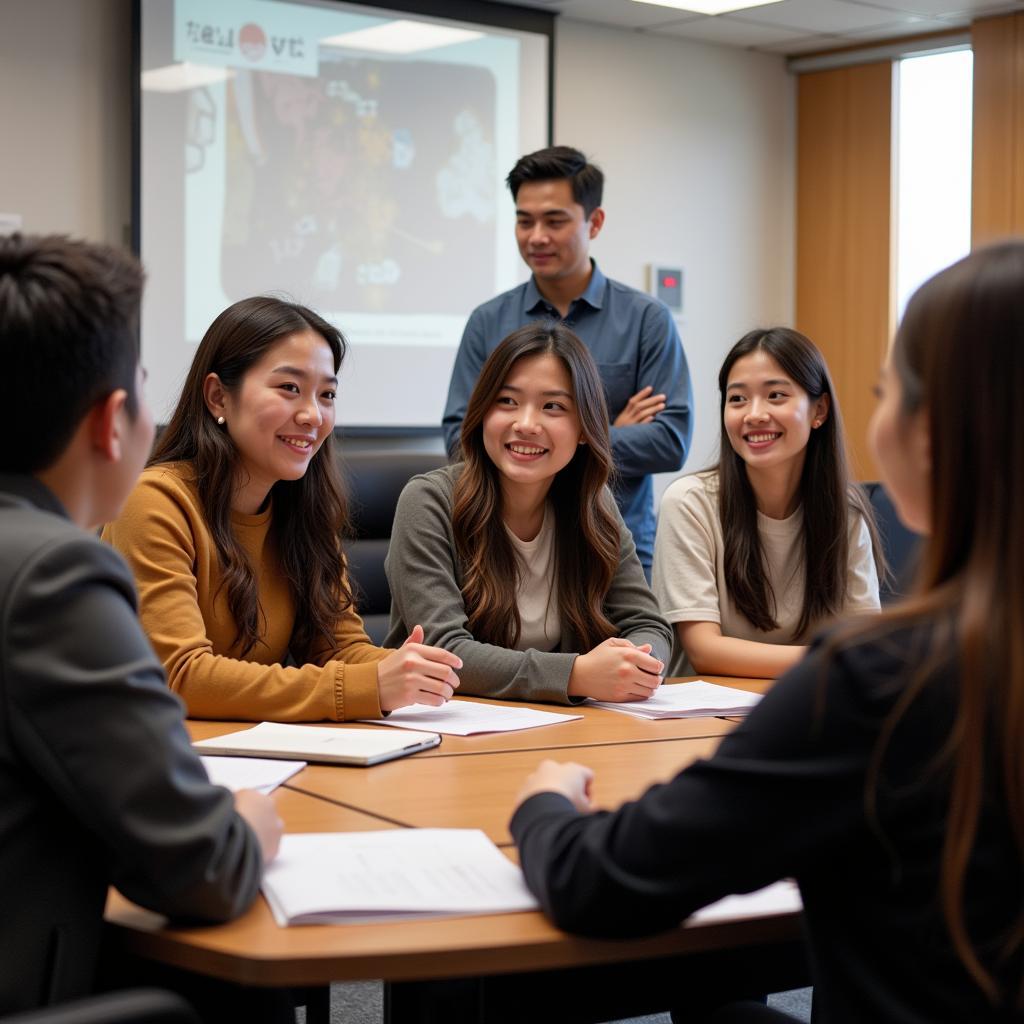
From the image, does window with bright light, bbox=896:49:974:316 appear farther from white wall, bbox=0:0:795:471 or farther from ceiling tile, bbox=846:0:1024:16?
white wall, bbox=0:0:795:471

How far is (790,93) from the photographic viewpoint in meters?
6.05

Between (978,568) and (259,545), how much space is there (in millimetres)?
1558

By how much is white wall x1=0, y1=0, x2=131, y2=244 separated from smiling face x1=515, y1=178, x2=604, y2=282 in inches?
59.9

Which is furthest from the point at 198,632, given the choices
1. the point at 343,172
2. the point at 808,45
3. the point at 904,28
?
the point at 808,45

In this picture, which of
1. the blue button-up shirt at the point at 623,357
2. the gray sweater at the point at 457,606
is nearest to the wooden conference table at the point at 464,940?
the gray sweater at the point at 457,606

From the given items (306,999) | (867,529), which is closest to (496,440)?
(867,529)

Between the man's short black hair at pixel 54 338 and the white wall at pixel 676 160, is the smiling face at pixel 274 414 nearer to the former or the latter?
the man's short black hair at pixel 54 338

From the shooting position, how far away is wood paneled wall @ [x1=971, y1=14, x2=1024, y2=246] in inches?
205

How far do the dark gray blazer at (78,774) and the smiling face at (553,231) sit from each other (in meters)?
2.65

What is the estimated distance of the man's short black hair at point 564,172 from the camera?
3.69m

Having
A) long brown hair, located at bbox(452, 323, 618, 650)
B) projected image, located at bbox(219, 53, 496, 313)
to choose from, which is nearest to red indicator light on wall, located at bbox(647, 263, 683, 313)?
projected image, located at bbox(219, 53, 496, 313)

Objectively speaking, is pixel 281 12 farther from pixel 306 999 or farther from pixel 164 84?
pixel 306 999

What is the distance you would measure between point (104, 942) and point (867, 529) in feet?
6.52

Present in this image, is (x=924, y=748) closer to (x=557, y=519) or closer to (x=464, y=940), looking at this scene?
(x=464, y=940)
